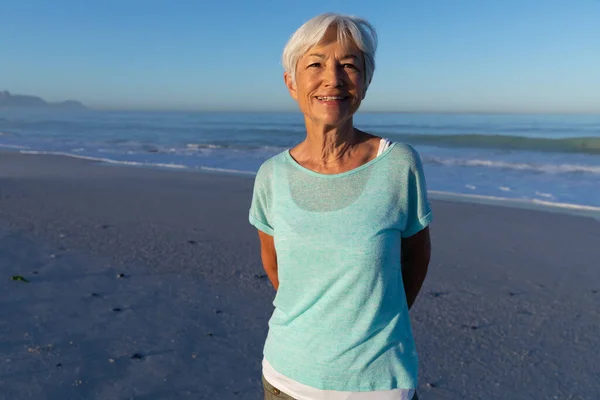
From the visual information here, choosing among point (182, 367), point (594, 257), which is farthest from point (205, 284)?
point (594, 257)

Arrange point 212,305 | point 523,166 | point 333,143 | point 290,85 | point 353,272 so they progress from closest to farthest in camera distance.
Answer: point 353,272 < point 333,143 < point 290,85 < point 212,305 < point 523,166

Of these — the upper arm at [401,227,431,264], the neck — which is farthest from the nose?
the upper arm at [401,227,431,264]

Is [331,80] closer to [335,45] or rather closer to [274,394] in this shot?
[335,45]

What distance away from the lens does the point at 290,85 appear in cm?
179

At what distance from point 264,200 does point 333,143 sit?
0.99 feet

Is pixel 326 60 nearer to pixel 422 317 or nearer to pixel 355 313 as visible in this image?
pixel 355 313

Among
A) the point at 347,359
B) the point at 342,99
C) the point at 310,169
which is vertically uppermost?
the point at 342,99

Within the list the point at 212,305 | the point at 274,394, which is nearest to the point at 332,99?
the point at 274,394

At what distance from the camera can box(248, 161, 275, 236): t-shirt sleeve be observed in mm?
1756

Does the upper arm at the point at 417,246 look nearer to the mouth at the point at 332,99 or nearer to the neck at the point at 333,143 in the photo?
the neck at the point at 333,143

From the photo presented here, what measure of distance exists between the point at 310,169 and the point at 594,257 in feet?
20.5

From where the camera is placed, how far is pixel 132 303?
15.8 feet

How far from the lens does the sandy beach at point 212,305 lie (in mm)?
3646

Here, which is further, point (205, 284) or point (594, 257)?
point (594, 257)
